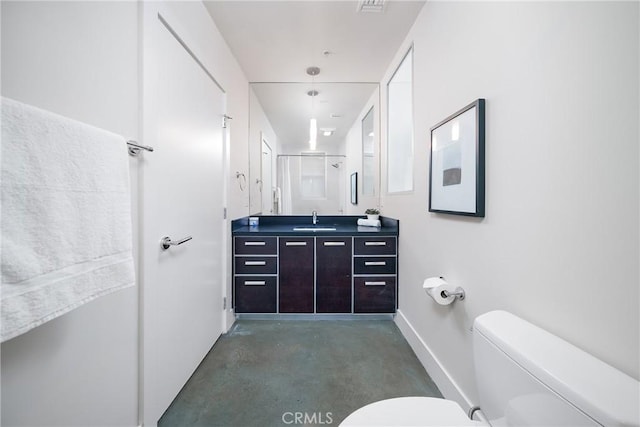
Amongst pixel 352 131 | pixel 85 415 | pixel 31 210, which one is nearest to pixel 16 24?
pixel 31 210

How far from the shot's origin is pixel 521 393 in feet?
2.17

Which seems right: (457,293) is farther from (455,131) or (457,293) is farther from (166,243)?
(166,243)

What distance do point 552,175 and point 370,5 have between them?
1.60m

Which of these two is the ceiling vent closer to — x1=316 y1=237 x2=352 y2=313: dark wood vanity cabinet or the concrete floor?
x1=316 y1=237 x2=352 y2=313: dark wood vanity cabinet

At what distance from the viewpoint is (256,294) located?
2.29m

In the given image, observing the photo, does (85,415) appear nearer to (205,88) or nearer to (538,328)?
(538,328)

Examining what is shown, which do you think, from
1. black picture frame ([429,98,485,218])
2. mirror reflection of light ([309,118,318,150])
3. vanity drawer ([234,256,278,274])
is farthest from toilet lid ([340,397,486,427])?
mirror reflection of light ([309,118,318,150])

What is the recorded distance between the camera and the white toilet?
19.9 inches

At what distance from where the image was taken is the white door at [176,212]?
1.13 m

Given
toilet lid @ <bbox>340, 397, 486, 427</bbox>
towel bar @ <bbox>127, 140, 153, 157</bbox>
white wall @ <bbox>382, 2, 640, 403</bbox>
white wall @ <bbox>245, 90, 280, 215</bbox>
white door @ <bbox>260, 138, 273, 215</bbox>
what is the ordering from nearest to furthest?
white wall @ <bbox>382, 2, 640, 403</bbox> → toilet lid @ <bbox>340, 397, 486, 427</bbox> → towel bar @ <bbox>127, 140, 153, 157</bbox> → white wall @ <bbox>245, 90, 280, 215</bbox> → white door @ <bbox>260, 138, 273, 215</bbox>

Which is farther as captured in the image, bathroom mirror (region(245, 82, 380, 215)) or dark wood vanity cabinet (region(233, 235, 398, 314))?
bathroom mirror (region(245, 82, 380, 215))

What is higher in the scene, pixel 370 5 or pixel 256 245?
pixel 370 5

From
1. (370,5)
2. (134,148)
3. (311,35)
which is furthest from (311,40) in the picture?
(134,148)

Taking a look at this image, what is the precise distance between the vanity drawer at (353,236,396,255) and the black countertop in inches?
2.1
